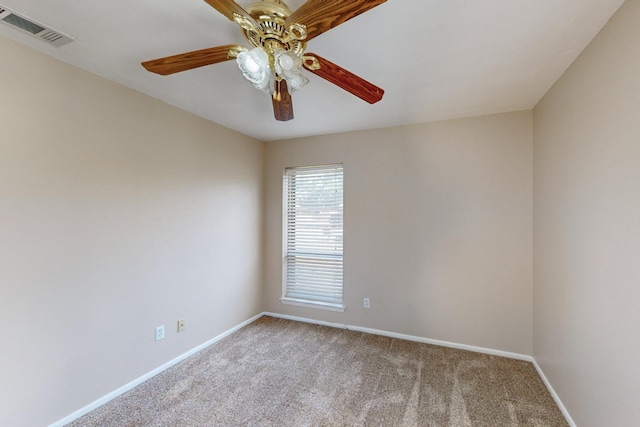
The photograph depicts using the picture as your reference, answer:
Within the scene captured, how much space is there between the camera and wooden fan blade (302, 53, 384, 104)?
1322 millimetres

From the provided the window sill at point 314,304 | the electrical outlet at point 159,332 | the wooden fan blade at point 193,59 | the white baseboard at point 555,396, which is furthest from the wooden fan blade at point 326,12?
the window sill at point 314,304

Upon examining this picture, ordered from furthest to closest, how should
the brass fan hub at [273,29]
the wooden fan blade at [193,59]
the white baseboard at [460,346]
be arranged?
the white baseboard at [460,346]
the wooden fan blade at [193,59]
the brass fan hub at [273,29]

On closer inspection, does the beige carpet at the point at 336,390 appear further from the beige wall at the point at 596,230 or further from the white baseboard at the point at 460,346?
the beige wall at the point at 596,230

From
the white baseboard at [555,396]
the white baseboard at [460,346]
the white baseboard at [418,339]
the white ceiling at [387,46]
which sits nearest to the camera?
the white ceiling at [387,46]

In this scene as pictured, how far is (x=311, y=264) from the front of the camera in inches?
142

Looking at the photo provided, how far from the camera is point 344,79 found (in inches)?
56.6

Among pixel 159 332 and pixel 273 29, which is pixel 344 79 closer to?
pixel 273 29

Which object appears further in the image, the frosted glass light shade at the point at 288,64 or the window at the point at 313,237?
the window at the point at 313,237

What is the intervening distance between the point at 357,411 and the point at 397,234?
1756 mm

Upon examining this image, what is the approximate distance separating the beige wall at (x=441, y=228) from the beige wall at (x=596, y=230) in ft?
1.30

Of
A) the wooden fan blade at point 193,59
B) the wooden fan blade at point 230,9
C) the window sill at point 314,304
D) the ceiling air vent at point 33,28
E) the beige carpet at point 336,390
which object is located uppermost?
the ceiling air vent at point 33,28

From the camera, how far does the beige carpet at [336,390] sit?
6.11 feet

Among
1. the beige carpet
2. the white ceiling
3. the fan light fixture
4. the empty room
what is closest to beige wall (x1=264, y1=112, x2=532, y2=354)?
the empty room

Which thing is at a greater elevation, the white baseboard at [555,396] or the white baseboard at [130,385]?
the white baseboard at [555,396]
